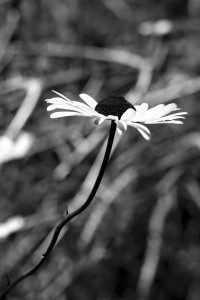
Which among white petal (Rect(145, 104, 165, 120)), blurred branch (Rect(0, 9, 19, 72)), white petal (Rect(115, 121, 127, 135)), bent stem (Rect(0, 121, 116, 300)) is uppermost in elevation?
blurred branch (Rect(0, 9, 19, 72))

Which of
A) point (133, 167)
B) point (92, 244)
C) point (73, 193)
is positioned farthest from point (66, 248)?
point (133, 167)

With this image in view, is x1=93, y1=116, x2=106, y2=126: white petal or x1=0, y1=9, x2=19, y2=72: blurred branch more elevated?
x1=0, y1=9, x2=19, y2=72: blurred branch

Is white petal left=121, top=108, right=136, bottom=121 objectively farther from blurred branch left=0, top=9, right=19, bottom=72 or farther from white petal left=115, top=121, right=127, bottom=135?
blurred branch left=0, top=9, right=19, bottom=72

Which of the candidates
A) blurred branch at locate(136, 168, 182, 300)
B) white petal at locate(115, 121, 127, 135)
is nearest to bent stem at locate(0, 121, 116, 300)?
white petal at locate(115, 121, 127, 135)

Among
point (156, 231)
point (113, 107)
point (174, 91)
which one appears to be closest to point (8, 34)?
point (174, 91)

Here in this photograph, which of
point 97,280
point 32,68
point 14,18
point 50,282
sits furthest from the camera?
point 32,68

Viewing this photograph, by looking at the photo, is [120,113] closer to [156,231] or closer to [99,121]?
[99,121]

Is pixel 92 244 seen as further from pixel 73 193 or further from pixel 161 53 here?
pixel 161 53

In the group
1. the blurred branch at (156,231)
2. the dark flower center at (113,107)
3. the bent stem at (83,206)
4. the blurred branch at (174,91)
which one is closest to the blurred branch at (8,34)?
the blurred branch at (174,91)

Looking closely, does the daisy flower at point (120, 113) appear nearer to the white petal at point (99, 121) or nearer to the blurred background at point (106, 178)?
the white petal at point (99, 121)
